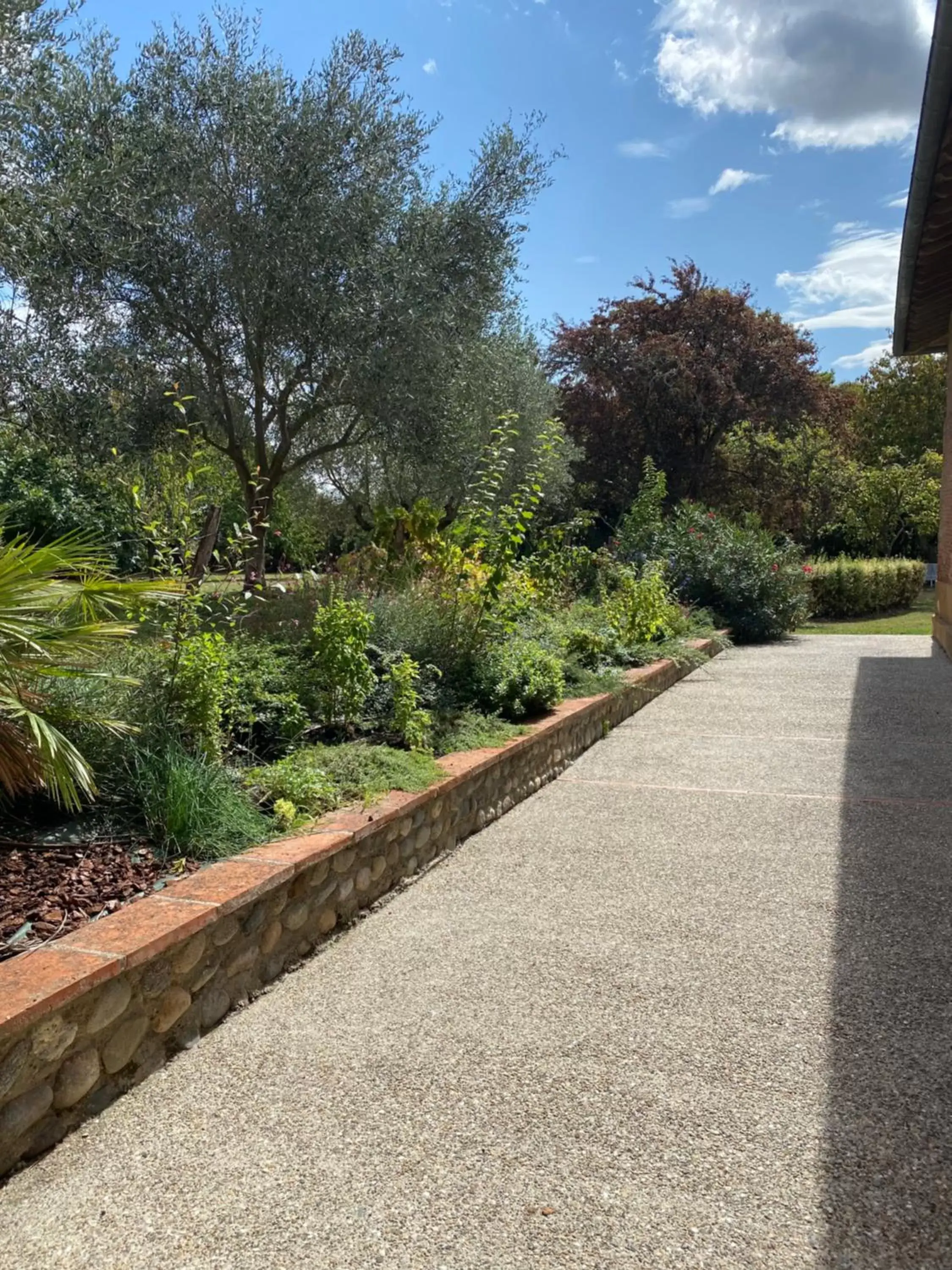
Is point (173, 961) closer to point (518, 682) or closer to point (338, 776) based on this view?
point (338, 776)

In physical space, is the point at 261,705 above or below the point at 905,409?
below

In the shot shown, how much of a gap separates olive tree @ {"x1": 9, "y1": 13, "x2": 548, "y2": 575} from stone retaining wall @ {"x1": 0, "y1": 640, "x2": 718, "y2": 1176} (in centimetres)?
510

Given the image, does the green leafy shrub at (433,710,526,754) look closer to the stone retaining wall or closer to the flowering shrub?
the stone retaining wall

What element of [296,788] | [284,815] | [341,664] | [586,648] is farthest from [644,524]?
[284,815]

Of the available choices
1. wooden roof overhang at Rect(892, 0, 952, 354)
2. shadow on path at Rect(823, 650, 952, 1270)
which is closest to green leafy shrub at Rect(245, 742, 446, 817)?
shadow on path at Rect(823, 650, 952, 1270)

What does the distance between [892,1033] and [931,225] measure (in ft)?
25.7

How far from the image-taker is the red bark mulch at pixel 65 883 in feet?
9.10

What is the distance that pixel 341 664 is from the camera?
4.83 metres

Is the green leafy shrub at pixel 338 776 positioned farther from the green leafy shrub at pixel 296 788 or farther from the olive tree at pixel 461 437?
the olive tree at pixel 461 437

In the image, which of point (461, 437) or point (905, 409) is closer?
point (461, 437)

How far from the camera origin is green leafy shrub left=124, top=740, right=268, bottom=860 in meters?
3.39

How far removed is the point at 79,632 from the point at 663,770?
4135 mm

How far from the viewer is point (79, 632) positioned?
3178 mm

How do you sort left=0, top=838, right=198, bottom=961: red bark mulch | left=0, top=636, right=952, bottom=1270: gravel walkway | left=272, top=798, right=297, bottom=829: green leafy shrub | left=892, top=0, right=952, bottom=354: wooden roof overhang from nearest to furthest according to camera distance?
left=0, top=636, right=952, bottom=1270: gravel walkway → left=0, top=838, right=198, bottom=961: red bark mulch → left=272, top=798, right=297, bottom=829: green leafy shrub → left=892, top=0, right=952, bottom=354: wooden roof overhang
